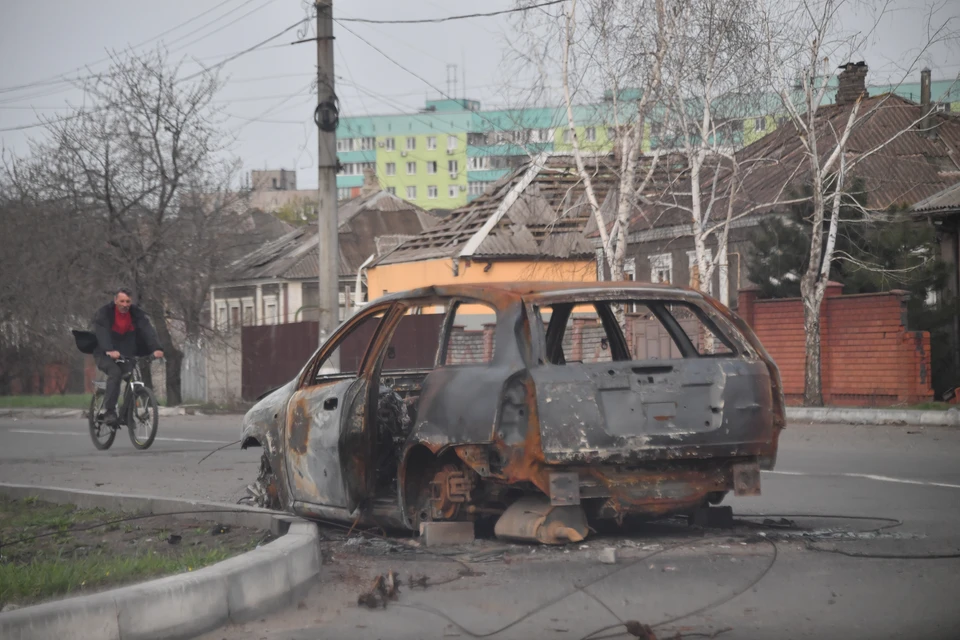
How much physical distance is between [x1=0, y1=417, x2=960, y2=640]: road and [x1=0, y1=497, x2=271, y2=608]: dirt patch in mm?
652

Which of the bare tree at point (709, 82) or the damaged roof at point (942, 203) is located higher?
the bare tree at point (709, 82)

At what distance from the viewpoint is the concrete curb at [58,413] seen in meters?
27.7

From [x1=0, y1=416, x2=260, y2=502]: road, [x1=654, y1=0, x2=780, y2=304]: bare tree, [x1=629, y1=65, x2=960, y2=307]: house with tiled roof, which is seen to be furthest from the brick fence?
[x1=0, y1=416, x2=260, y2=502]: road

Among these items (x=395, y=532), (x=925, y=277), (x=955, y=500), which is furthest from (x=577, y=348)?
(x=395, y=532)

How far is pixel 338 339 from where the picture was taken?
27.4 feet

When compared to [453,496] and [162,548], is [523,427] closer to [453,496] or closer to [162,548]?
[453,496]

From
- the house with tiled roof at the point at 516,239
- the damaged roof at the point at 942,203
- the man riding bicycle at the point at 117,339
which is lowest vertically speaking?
the man riding bicycle at the point at 117,339

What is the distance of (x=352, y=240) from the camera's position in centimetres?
6028

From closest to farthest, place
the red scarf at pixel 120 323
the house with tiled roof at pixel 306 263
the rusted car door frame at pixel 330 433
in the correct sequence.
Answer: the rusted car door frame at pixel 330 433 < the red scarf at pixel 120 323 < the house with tiled roof at pixel 306 263

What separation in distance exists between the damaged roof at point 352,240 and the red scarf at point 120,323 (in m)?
38.5

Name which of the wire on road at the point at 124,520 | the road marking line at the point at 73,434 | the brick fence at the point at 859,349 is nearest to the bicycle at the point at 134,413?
the road marking line at the point at 73,434

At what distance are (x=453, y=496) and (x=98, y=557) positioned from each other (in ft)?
6.39

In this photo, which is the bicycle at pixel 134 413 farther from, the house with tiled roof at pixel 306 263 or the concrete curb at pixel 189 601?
the house with tiled roof at pixel 306 263

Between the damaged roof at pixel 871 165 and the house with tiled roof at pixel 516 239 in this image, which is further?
the house with tiled roof at pixel 516 239
